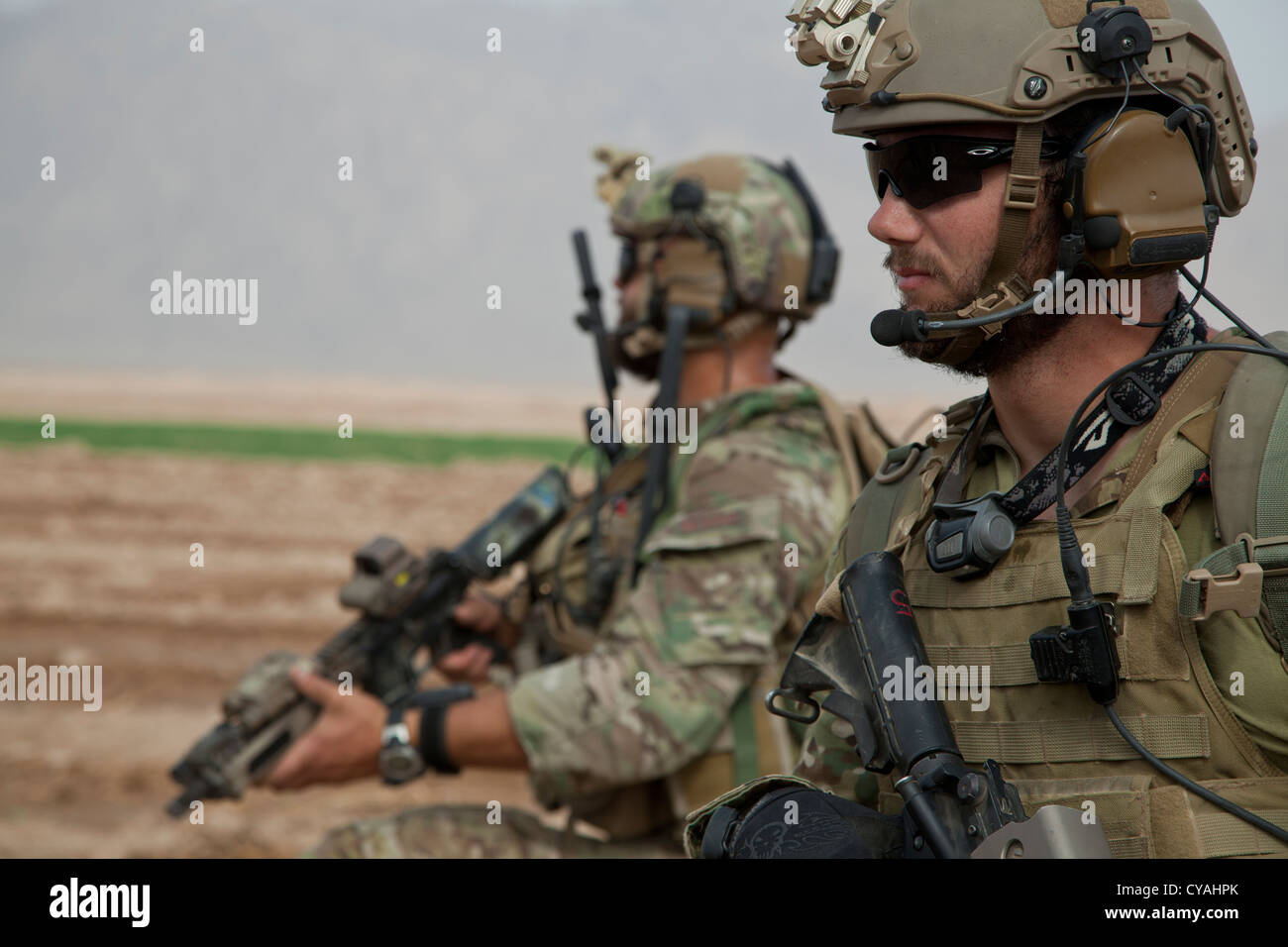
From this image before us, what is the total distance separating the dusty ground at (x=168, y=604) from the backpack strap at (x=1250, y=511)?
552cm

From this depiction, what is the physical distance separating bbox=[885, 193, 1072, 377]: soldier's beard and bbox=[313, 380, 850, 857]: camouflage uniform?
5.15ft

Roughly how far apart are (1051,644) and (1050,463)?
0.31 metres

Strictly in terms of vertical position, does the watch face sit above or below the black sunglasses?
below

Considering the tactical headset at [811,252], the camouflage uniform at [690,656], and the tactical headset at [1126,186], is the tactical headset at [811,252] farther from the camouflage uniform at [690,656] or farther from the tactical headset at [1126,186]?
the tactical headset at [1126,186]

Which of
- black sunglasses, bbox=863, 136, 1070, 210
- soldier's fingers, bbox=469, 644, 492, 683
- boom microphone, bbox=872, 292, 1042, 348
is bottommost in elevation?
soldier's fingers, bbox=469, 644, 492, 683

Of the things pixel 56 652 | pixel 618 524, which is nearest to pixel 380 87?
pixel 56 652

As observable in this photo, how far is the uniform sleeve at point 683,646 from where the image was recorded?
11.9ft

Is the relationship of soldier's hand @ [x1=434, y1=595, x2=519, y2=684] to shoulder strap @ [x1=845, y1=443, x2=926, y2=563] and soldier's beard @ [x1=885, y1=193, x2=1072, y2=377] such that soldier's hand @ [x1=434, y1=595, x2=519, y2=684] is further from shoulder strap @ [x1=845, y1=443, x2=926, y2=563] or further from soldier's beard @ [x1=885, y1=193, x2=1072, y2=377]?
soldier's beard @ [x1=885, y1=193, x2=1072, y2=377]

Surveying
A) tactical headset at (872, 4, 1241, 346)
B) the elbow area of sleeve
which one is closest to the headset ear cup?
tactical headset at (872, 4, 1241, 346)

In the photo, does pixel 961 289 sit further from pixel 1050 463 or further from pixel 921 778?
pixel 921 778

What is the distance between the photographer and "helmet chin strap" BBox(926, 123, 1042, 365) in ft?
6.68

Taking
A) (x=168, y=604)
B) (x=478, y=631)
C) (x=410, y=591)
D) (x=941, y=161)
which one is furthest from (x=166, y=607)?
(x=941, y=161)

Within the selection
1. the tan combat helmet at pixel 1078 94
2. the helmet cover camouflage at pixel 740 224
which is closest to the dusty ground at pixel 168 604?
the helmet cover camouflage at pixel 740 224

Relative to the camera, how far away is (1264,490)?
1.79m
